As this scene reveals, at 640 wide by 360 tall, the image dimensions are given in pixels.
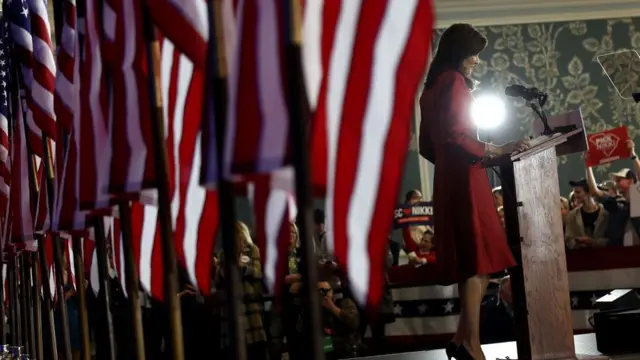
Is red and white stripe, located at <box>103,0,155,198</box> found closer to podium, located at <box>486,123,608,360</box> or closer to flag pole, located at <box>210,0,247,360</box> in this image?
flag pole, located at <box>210,0,247,360</box>

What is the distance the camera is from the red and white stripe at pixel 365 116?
2.18 meters

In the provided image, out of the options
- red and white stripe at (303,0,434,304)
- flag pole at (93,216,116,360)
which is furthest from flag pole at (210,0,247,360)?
flag pole at (93,216,116,360)

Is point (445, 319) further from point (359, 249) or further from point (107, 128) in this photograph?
point (359, 249)

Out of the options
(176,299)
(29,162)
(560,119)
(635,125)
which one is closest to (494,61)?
(635,125)

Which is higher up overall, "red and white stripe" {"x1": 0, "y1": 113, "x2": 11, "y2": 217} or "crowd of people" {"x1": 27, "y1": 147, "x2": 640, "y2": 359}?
"red and white stripe" {"x1": 0, "y1": 113, "x2": 11, "y2": 217}

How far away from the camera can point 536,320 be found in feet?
14.8

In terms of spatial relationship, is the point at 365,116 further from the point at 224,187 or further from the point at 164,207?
the point at 164,207

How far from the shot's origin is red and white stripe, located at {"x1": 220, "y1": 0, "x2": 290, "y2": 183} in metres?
2.26

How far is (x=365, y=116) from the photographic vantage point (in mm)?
2238

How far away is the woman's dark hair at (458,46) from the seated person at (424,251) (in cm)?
439

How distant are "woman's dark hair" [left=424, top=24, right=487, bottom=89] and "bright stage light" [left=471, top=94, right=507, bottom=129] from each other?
697cm

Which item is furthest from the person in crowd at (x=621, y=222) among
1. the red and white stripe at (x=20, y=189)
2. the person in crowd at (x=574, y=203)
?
the red and white stripe at (x=20, y=189)

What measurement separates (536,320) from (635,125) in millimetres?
8593

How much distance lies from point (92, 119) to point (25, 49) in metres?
2.55
